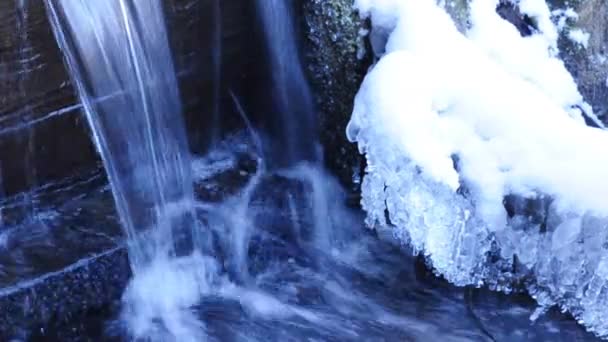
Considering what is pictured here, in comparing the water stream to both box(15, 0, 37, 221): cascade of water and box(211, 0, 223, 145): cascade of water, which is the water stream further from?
box(15, 0, 37, 221): cascade of water

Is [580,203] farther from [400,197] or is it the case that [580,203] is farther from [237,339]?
[237,339]

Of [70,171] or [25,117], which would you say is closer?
[25,117]

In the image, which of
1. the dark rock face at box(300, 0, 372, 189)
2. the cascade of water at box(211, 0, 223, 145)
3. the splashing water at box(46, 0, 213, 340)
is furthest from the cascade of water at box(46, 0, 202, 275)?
the dark rock face at box(300, 0, 372, 189)

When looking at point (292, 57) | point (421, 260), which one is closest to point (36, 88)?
point (292, 57)

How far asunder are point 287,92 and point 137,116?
744 millimetres

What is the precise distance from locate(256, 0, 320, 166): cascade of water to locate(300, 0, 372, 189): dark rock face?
0.26 feet

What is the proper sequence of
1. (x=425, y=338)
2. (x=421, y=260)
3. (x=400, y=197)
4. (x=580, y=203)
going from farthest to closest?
(x=421, y=260), (x=425, y=338), (x=400, y=197), (x=580, y=203)

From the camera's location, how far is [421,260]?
11.5ft

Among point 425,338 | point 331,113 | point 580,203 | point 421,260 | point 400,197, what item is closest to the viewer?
point 580,203

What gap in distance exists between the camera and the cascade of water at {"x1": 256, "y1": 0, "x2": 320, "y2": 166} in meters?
3.69

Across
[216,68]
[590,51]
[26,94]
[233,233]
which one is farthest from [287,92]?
[590,51]

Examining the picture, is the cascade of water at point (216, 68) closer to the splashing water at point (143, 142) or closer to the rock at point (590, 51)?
the splashing water at point (143, 142)

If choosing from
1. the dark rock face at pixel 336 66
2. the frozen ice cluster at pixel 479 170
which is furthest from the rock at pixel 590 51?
the dark rock face at pixel 336 66

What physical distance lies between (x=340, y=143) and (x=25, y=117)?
4.62 ft
